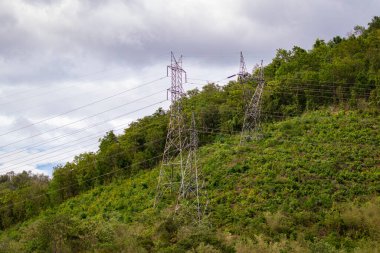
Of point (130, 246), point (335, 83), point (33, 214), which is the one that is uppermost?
point (335, 83)

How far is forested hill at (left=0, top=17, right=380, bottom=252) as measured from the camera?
32.1m

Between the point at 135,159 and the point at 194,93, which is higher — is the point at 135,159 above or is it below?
below

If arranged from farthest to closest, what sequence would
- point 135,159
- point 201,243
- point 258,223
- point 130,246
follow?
point 135,159 < point 258,223 < point 130,246 < point 201,243

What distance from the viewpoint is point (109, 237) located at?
1324 inches

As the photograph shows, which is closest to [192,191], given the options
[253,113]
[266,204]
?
[266,204]

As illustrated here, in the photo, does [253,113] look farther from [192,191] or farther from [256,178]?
[192,191]

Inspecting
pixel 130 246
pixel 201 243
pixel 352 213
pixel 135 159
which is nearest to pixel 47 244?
pixel 130 246

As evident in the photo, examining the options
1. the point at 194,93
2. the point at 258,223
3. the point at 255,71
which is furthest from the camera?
the point at 194,93

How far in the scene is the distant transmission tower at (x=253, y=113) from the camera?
45.1 m

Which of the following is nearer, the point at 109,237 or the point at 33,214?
the point at 109,237

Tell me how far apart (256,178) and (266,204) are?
211 inches

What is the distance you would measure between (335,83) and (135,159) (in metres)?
28.4

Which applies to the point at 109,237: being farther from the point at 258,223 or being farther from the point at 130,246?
the point at 258,223

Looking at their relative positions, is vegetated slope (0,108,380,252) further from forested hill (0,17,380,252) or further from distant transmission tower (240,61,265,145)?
distant transmission tower (240,61,265,145)
